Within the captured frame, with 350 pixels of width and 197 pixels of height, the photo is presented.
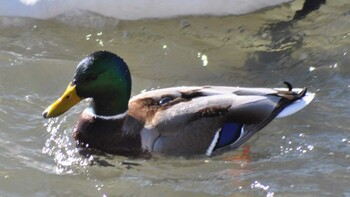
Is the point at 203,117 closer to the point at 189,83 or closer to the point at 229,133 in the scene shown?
the point at 229,133

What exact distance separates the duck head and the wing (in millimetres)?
139

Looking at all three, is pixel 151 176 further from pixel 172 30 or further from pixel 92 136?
pixel 172 30

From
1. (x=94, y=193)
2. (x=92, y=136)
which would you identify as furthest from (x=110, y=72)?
(x=94, y=193)

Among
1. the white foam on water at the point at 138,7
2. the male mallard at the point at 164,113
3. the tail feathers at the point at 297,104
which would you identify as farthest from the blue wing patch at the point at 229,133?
the white foam on water at the point at 138,7

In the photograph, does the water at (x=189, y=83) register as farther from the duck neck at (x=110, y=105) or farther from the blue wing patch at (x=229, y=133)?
the duck neck at (x=110, y=105)

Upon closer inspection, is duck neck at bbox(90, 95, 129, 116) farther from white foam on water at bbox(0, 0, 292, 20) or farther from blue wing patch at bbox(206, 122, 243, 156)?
white foam on water at bbox(0, 0, 292, 20)

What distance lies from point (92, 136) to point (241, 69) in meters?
1.49

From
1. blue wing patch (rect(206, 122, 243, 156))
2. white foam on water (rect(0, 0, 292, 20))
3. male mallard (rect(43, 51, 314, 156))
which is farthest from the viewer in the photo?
white foam on water (rect(0, 0, 292, 20))

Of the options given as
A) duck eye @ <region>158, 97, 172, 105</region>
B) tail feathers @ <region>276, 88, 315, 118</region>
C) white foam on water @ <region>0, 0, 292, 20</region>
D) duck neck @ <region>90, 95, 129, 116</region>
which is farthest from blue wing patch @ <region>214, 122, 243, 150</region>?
white foam on water @ <region>0, 0, 292, 20</region>

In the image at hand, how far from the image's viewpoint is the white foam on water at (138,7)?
7.11 m

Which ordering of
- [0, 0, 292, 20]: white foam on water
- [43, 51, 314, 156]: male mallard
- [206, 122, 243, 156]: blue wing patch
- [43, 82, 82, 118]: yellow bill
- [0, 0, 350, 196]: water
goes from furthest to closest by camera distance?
[0, 0, 292, 20]: white foam on water → [206, 122, 243, 156]: blue wing patch → [43, 51, 314, 156]: male mallard → [43, 82, 82, 118]: yellow bill → [0, 0, 350, 196]: water

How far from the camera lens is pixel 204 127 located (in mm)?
6027

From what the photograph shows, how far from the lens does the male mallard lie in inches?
234

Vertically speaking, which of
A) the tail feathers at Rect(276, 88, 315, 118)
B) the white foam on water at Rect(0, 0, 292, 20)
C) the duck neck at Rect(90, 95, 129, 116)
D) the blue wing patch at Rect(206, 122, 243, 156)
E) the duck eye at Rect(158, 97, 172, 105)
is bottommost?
the blue wing patch at Rect(206, 122, 243, 156)
